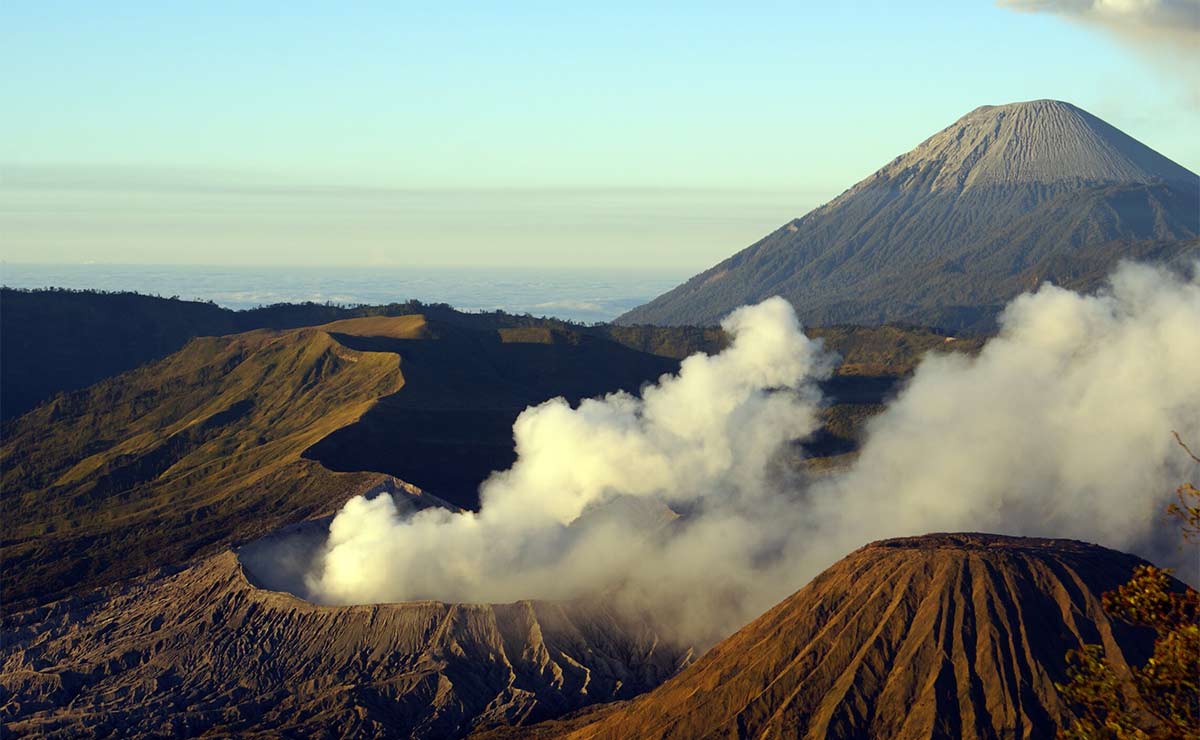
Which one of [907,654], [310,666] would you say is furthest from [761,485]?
[907,654]

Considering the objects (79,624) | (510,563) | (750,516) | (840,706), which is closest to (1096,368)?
(750,516)

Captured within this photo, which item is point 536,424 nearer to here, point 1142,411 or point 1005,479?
point 1005,479

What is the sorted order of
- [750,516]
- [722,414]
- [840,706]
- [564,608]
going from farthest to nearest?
1. [722,414]
2. [750,516]
3. [564,608]
4. [840,706]

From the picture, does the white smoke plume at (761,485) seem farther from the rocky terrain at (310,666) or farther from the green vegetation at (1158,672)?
the green vegetation at (1158,672)

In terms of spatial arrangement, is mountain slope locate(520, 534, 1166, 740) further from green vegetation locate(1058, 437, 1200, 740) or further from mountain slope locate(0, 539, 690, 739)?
green vegetation locate(1058, 437, 1200, 740)

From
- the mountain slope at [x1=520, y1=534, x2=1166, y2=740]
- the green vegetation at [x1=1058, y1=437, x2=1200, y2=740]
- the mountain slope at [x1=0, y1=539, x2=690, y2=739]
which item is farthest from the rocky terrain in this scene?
the green vegetation at [x1=1058, y1=437, x2=1200, y2=740]

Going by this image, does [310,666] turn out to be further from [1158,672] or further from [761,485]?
[1158,672]
